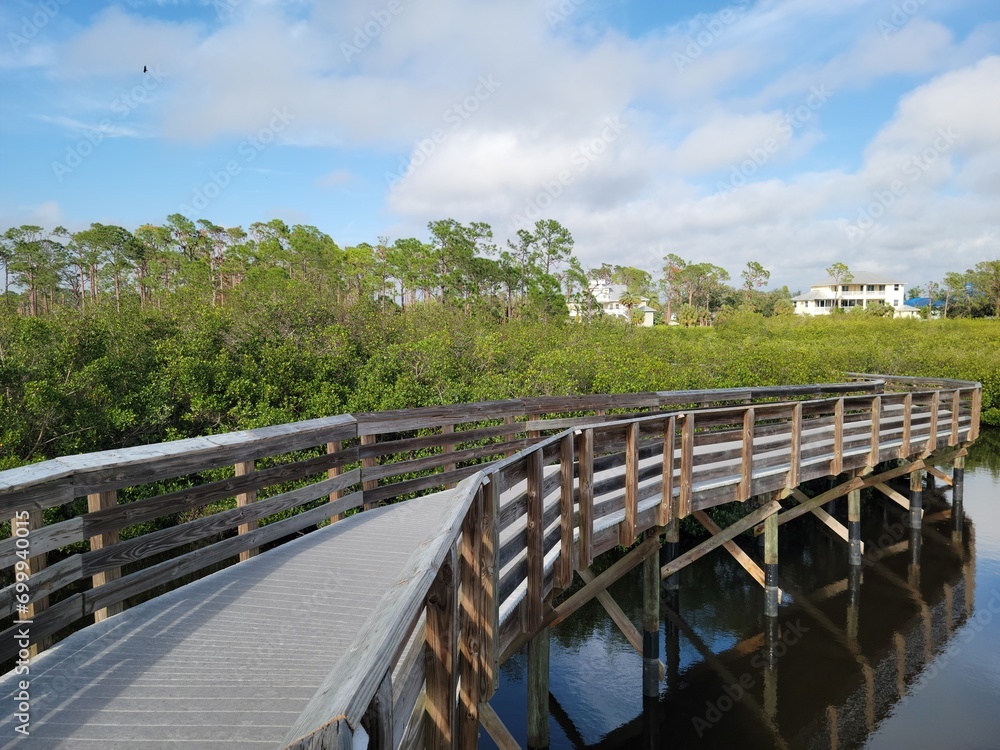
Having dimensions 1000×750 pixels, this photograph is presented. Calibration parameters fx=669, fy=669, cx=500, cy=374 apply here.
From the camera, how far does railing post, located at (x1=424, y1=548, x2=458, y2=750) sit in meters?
2.36

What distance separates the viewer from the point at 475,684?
9.74 feet

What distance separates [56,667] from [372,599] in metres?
1.53

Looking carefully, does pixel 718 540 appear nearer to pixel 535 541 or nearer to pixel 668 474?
pixel 668 474

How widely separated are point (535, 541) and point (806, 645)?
6.94 metres

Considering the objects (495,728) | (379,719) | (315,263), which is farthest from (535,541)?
(315,263)

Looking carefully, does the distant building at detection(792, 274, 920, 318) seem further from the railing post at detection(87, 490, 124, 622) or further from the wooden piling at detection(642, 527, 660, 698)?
the railing post at detection(87, 490, 124, 622)

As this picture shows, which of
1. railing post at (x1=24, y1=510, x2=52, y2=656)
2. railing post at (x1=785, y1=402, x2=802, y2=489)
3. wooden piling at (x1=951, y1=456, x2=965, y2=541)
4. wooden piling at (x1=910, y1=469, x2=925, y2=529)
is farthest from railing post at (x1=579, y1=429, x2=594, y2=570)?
wooden piling at (x1=951, y1=456, x2=965, y2=541)

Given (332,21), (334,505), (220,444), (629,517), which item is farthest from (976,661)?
(332,21)

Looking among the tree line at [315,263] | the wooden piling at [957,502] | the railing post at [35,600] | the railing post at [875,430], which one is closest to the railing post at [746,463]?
the railing post at [875,430]

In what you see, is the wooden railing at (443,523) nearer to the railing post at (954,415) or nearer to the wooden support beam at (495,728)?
the wooden support beam at (495,728)

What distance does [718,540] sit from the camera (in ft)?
29.6

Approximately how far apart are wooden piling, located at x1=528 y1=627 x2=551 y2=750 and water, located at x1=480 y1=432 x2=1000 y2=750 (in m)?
0.49

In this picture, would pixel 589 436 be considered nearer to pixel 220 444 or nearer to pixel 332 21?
pixel 220 444

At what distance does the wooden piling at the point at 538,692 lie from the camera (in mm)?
6605
